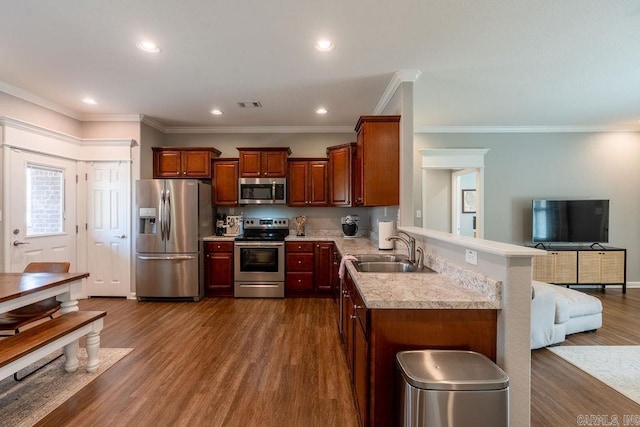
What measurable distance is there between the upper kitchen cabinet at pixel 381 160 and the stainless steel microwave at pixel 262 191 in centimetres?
185

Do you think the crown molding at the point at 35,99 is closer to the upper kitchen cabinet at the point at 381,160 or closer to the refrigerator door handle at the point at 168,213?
the refrigerator door handle at the point at 168,213

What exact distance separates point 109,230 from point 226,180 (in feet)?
6.24

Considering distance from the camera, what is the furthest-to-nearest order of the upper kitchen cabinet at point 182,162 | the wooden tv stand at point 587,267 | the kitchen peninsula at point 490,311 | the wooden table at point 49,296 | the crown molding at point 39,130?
the upper kitchen cabinet at point 182,162 → the wooden tv stand at point 587,267 → the crown molding at point 39,130 → the wooden table at point 49,296 → the kitchen peninsula at point 490,311

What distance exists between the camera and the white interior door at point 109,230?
4.48 meters

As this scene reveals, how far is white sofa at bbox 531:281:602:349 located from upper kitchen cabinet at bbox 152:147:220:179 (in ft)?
15.3

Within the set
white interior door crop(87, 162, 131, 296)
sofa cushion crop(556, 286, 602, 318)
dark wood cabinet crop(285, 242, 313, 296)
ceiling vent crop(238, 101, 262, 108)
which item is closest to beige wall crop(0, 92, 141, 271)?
white interior door crop(87, 162, 131, 296)

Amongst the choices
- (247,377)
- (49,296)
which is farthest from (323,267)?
(49,296)

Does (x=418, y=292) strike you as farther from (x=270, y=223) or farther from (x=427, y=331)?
(x=270, y=223)

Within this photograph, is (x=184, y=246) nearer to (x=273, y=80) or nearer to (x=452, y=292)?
(x=273, y=80)

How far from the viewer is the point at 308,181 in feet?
16.1

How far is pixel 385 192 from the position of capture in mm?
3334

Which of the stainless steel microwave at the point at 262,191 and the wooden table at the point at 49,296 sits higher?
the stainless steel microwave at the point at 262,191

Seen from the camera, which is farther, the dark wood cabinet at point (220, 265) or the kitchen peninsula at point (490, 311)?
the dark wood cabinet at point (220, 265)

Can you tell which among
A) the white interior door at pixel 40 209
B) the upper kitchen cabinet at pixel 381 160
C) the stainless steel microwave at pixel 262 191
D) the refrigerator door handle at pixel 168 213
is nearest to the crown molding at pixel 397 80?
the upper kitchen cabinet at pixel 381 160
